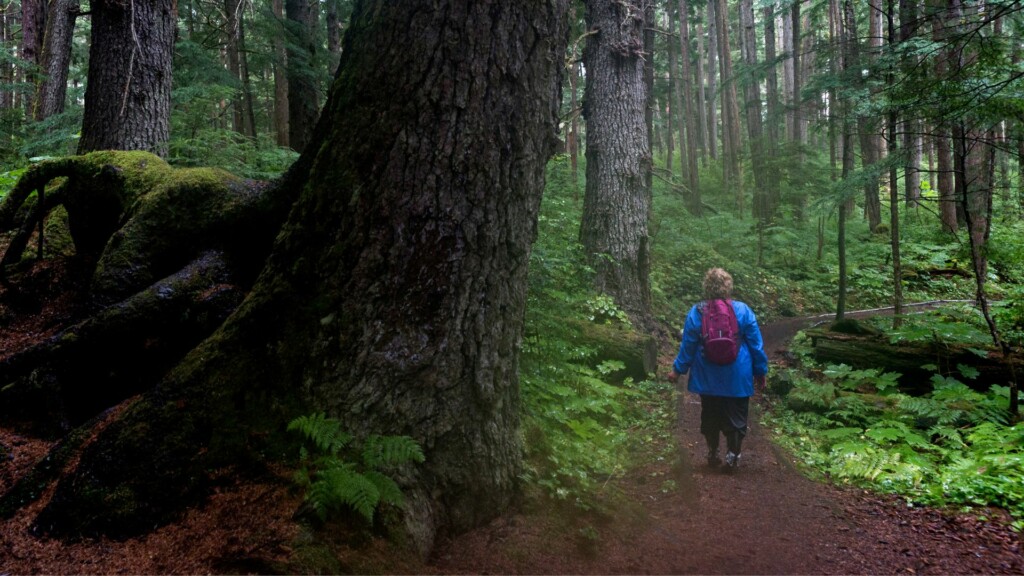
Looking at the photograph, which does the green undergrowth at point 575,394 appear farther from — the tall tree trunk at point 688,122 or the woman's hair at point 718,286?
the tall tree trunk at point 688,122

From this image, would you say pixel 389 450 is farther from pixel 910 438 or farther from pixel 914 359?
pixel 914 359

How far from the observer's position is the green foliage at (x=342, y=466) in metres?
2.50

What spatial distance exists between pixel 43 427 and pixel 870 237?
22.2 meters

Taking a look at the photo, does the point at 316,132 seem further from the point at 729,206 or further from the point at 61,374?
the point at 729,206

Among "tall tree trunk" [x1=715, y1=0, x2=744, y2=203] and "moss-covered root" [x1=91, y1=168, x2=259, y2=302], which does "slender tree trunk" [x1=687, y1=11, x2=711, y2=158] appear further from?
"moss-covered root" [x1=91, y1=168, x2=259, y2=302]

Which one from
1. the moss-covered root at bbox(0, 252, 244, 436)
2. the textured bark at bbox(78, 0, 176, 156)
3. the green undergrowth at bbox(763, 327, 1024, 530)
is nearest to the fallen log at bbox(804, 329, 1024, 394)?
the green undergrowth at bbox(763, 327, 1024, 530)

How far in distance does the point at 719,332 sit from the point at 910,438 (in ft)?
7.45

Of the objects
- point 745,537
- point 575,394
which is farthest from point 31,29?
point 745,537

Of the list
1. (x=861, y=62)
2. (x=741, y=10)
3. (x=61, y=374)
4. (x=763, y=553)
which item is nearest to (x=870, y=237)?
(x=861, y=62)

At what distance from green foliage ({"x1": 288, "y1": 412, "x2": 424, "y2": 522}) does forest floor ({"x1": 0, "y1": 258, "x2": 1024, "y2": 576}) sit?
0.13 metres

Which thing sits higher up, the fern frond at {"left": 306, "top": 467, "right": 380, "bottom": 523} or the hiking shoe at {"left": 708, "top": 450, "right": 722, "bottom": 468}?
the fern frond at {"left": 306, "top": 467, "right": 380, "bottom": 523}

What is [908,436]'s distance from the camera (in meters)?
5.61

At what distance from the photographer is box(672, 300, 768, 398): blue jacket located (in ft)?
17.8

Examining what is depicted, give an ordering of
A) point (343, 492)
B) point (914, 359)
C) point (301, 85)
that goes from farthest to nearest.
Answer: point (301, 85) → point (914, 359) → point (343, 492)
